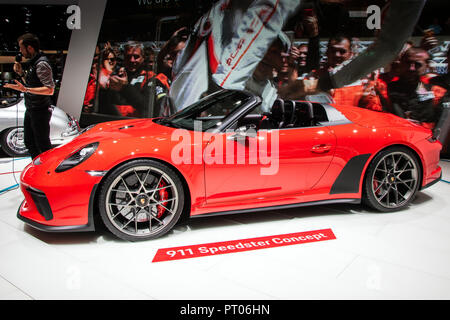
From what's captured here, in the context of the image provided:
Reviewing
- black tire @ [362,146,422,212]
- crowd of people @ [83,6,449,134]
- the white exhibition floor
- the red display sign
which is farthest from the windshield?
crowd of people @ [83,6,449,134]

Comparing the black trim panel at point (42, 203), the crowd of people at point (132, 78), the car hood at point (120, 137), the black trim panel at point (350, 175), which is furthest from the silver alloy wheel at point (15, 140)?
the black trim panel at point (350, 175)

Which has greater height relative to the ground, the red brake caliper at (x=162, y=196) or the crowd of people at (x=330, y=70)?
the crowd of people at (x=330, y=70)

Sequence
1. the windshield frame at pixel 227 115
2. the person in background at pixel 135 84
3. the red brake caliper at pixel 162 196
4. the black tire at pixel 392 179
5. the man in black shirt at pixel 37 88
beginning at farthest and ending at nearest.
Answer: the person in background at pixel 135 84 → the man in black shirt at pixel 37 88 → the black tire at pixel 392 179 → the windshield frame at pixel 227 115 → the red brake caliper at pixel 162 196

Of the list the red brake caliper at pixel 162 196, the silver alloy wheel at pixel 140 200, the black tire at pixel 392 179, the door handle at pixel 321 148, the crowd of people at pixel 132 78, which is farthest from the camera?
the crowd of people at pixel 132 78

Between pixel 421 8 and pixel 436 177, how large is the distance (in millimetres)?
3292

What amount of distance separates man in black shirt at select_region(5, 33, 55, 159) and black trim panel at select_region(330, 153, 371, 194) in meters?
2.96

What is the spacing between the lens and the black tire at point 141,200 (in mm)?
2467

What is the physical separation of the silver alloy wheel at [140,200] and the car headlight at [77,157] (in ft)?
0.89

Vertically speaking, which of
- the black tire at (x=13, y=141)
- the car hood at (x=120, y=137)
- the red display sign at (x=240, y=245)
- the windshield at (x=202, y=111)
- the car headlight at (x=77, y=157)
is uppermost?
the windshield at (x=202, y=111)

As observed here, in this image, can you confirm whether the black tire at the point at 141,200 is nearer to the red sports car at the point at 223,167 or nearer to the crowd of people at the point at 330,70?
the red sports car at the point at 223,167

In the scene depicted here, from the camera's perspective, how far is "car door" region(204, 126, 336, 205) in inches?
104

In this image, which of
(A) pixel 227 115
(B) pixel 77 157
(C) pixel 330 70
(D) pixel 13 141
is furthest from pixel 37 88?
(C) pixel 330 70

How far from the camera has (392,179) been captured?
3.19 meters
